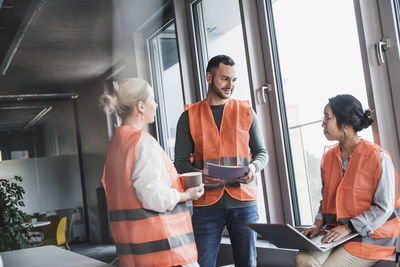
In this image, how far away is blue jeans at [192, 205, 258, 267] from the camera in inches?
85.7

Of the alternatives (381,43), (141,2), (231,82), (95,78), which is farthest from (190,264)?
(95,78)

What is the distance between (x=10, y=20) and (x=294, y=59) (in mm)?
3813

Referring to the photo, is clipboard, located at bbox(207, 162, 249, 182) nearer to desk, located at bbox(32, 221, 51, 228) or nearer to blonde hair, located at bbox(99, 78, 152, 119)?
blonde hair, located at bbox(99, 78, 152, 119)

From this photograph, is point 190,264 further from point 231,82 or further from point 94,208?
point 94,208

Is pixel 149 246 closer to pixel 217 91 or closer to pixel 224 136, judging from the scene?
pixel 224 136

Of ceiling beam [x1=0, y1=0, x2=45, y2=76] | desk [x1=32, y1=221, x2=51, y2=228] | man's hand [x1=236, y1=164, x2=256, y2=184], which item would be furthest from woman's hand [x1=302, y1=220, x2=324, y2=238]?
desk [x1=32, y1=221, x2=51, y2=228]

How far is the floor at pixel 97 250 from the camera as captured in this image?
6.11 metres

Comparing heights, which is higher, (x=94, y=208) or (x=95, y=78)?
(x=95, y=78)

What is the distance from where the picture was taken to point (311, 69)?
2.95 m

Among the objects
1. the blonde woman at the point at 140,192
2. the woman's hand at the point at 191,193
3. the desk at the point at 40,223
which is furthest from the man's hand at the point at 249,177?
the desk at the point at 40,223

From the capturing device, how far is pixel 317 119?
2902 mm

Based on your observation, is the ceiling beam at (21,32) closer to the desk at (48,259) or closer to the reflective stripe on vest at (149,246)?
the desk at (48,259)

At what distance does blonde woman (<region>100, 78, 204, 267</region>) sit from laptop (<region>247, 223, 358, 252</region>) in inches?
17.7

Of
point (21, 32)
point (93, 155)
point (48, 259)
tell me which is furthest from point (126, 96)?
point (93, 155)
